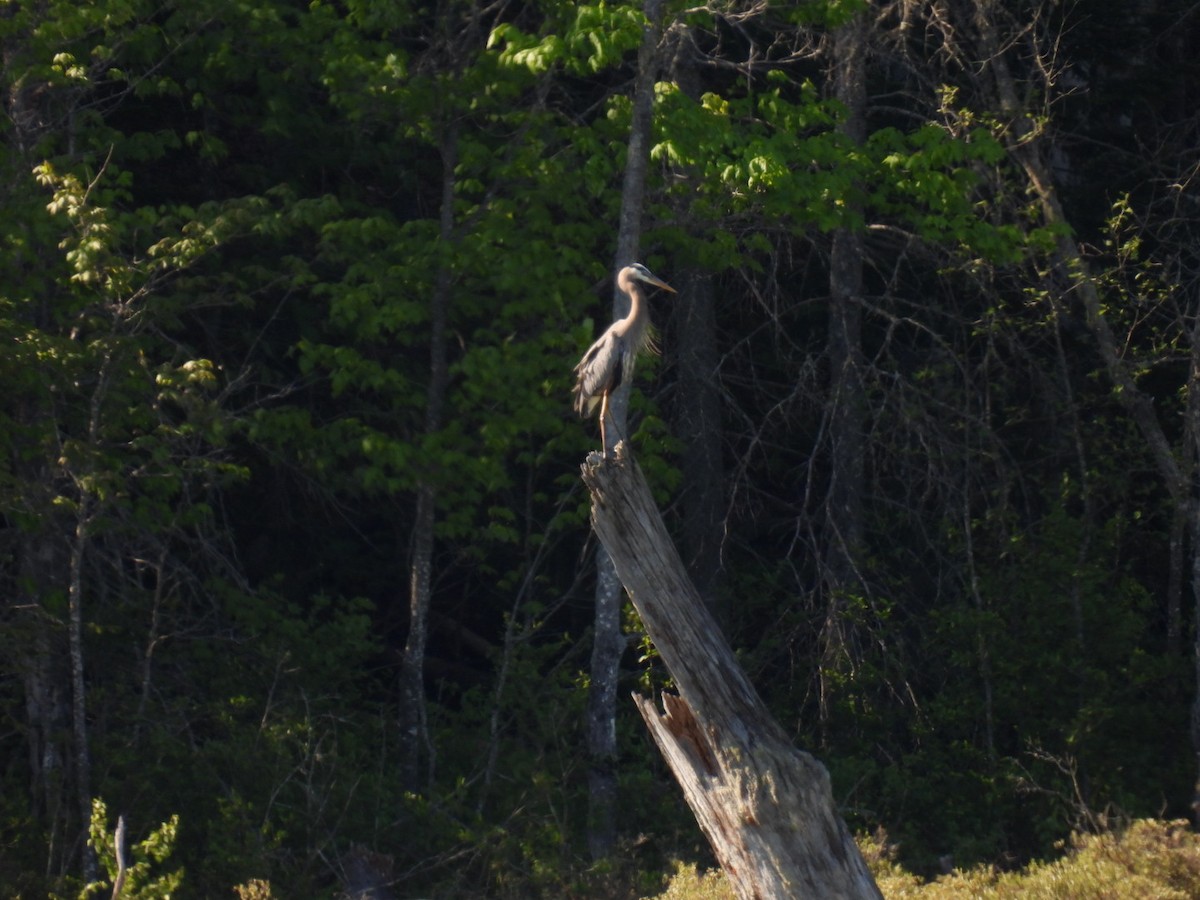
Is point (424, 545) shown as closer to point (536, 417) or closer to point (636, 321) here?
point (536, 417)

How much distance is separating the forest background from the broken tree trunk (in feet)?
13.0

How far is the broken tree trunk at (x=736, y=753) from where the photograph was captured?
6.49 meters

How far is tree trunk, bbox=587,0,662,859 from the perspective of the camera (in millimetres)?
11117

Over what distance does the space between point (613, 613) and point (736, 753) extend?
4998 millimetres

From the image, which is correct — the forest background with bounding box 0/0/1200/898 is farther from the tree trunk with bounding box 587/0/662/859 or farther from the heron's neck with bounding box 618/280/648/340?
the heron's neck with bounding box 618/280/648/340

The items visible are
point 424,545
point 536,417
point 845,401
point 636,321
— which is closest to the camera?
point 636,321

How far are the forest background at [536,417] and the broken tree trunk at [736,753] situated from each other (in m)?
3.96

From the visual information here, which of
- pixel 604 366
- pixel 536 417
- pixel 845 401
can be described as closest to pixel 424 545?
pixel 536 417

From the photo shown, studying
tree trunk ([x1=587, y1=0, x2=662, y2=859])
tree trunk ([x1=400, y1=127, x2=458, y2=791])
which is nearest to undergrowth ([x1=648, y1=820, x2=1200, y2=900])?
tree trunk ([x1=587, y1=0, x2=662, y2=859])

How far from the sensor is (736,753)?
654cm

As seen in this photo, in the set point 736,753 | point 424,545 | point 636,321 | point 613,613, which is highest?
point 636,321

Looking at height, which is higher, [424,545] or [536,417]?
[536,417]

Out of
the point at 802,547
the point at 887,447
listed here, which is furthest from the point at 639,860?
the point at 802,547

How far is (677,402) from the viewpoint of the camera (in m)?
13.7
